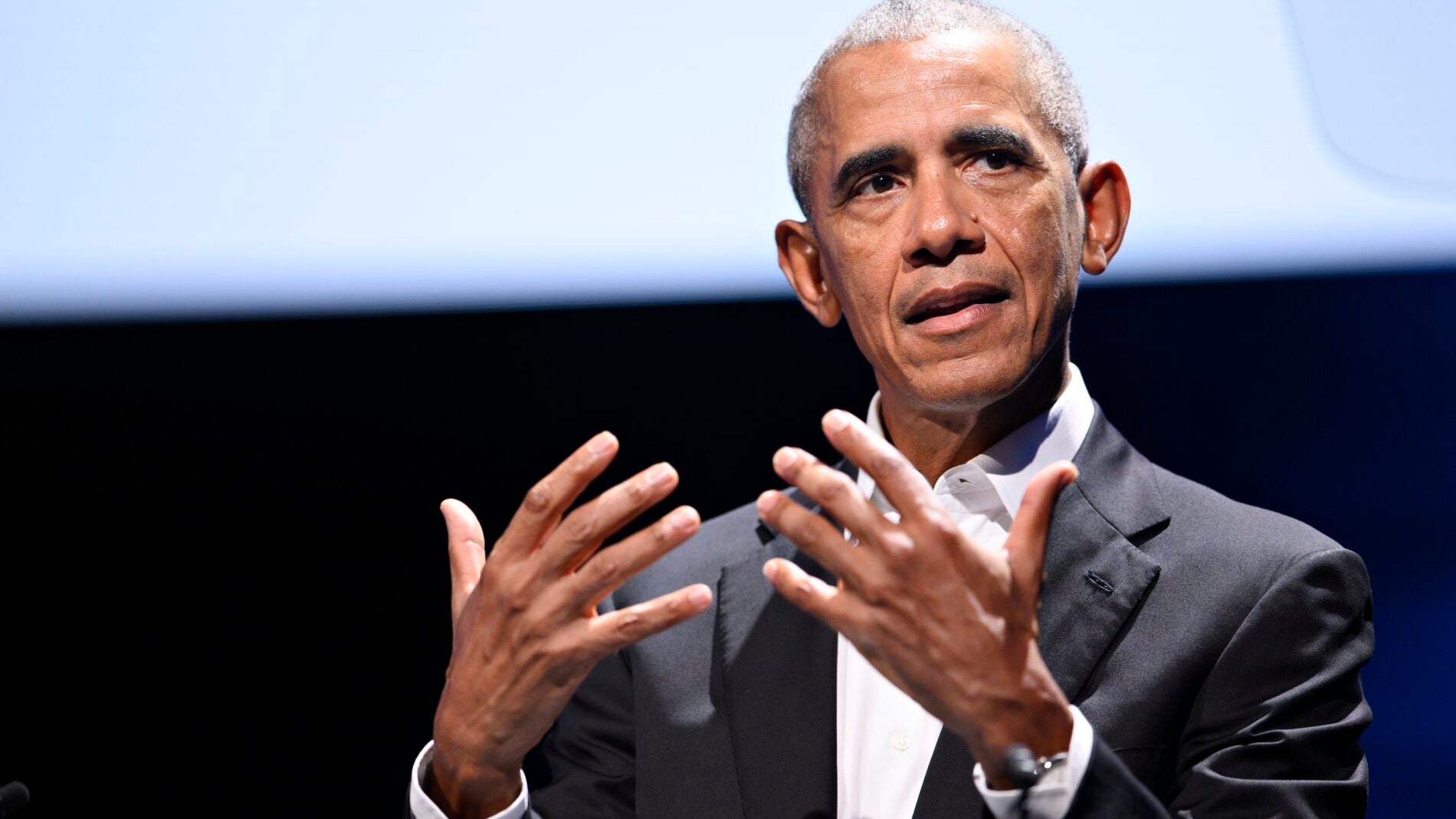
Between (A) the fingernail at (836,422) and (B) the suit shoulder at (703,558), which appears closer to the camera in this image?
(A) the fingernail at (836,422)

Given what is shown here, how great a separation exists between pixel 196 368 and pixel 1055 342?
4.84 feet

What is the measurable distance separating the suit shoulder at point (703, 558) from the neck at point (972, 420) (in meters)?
0.26

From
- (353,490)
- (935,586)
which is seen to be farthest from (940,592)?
(353,490)

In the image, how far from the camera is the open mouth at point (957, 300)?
1543 millimetres

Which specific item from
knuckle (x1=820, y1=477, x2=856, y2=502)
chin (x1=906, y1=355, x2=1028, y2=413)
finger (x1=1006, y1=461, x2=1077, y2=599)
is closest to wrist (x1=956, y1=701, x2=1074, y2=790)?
finger (x1=1006, y1=461, x2=1077, y2=599)

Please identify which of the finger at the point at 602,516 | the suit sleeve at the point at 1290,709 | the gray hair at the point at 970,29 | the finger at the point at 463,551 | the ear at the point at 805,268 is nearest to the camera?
the finger at the point at 602,516

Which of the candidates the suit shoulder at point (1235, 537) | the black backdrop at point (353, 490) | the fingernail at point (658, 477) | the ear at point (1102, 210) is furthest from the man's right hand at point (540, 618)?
the black backdrop at point (353, 490)

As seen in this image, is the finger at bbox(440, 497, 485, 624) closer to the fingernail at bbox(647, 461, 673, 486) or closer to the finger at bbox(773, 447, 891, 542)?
the fingernail at bbox(647, 461, 673, 486)

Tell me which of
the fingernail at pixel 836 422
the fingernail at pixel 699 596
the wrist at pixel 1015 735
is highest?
the fingernail at pixel 836 422

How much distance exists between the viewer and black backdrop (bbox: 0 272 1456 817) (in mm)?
2186

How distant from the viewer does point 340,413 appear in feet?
7.50

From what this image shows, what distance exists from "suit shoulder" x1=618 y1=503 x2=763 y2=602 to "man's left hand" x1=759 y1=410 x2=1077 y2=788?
0.66 m

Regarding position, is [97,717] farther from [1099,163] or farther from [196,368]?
[1099,163]

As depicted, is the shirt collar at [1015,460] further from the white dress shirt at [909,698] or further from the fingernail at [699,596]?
the fingernail at [699,596]
